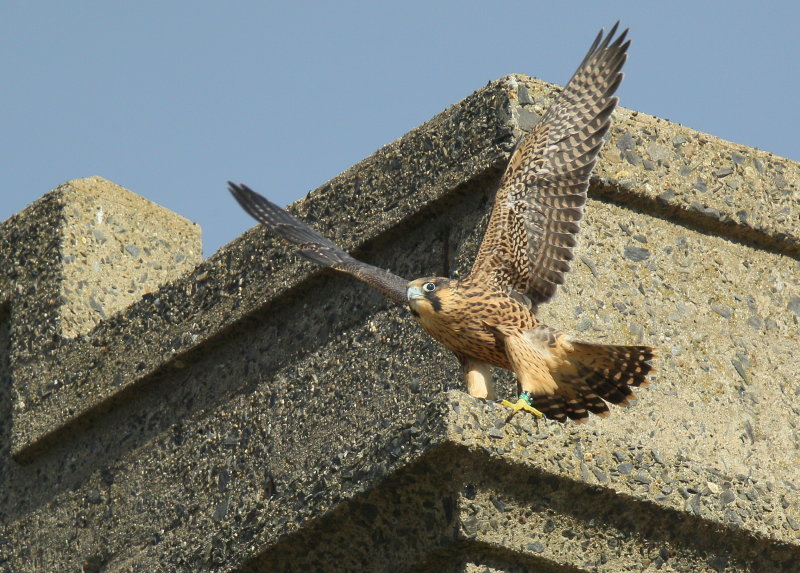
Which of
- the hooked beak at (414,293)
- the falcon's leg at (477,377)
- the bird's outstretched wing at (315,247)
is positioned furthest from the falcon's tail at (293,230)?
the falcon's leg at (477,377)

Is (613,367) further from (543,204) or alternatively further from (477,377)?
(543,204)

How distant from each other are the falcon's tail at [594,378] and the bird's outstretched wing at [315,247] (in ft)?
1.74

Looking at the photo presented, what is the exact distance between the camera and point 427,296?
495 centimetres

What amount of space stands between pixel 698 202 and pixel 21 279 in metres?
2.98

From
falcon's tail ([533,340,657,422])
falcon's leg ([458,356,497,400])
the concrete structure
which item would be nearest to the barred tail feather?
falcon's tail ([533,340,657,422])

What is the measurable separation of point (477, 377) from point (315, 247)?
2.84 ft

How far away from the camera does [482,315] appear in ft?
16.5

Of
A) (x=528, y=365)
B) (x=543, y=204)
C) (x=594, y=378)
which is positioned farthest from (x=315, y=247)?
(x=594, y=378)

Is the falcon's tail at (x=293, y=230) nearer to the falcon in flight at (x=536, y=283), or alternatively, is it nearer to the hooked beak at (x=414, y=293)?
the falcon in flight at (x=536, y=283)

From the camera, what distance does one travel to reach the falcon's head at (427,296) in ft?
16.1

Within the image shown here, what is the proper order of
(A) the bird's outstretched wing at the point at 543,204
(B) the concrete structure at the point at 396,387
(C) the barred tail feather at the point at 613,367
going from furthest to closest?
(A) the bird's outstretched wing at the point at 543,204, (C) the barred tail feather at the point at 613,367, (B) the concrete structure at the point at 396,387

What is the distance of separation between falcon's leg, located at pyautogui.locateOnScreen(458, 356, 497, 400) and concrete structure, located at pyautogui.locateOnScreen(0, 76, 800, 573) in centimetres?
10

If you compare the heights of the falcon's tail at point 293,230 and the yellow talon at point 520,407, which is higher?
the falcon's tail at point 293,230

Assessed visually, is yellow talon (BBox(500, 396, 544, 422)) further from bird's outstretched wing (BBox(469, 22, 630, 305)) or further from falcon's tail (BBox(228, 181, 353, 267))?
falcon's tail (BBox(228, 181, 353, 267))
